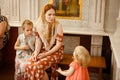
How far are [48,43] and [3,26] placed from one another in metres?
0.93

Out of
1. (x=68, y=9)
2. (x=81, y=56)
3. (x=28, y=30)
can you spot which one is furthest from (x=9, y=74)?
Answer: (x=81, y=56)

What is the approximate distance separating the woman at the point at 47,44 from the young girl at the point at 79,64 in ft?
1.82

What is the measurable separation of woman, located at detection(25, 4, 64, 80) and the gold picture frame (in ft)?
2.87

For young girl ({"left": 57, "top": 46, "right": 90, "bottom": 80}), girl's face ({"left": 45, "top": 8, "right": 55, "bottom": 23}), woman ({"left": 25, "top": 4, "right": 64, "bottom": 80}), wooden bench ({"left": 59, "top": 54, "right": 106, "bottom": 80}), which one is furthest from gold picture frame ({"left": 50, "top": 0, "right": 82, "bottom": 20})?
young girl ({"left": 57, "top": 46, "right": 90, "bottom": 80})

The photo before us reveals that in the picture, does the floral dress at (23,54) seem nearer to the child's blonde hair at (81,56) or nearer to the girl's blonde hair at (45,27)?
the girl's blonde hair at (45,27)

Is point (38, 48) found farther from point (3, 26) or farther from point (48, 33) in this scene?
point (3, 26)

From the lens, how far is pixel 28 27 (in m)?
3.66

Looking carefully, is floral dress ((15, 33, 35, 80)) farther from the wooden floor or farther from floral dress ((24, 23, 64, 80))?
the wooden floor

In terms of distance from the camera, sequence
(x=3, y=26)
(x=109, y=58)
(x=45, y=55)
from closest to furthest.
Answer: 1. (x=45, y=55)
2. (x=3, y=26)
3. (x=109, y=58)

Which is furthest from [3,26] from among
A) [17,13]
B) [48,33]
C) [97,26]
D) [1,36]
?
[97,26]

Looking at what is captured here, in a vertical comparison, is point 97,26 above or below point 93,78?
above

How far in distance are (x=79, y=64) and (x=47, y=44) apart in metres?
0.80

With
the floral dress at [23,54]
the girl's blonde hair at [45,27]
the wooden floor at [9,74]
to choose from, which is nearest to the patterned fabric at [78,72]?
the girl's blonde hair at [45,27]

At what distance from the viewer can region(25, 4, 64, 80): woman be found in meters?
3.52
